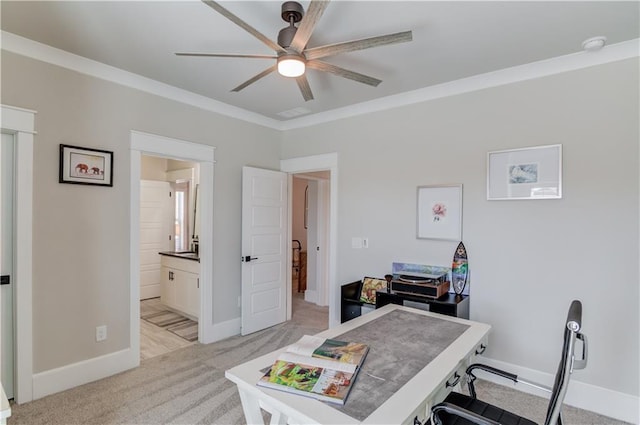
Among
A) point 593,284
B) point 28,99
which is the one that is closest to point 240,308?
point 28,99

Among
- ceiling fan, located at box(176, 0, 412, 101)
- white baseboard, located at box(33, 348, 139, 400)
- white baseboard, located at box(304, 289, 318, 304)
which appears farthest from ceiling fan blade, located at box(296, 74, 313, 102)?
white baseboard, located at box(304, 289, 318, 304)

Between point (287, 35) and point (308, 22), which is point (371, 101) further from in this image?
point (308, 22)

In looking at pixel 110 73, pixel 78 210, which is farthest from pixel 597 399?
pixel 110 73

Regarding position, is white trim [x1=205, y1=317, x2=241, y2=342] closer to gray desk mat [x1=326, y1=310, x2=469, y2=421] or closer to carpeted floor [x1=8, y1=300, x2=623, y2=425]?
carpeted floor [x1=8, y1=300, x2=623, y2=425]

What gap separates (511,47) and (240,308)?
3.63 m

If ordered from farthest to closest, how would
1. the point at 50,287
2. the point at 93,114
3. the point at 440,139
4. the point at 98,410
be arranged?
1. the point at 440,139
2. the point at 93,114
3. the point at 50,287
4. the point at 98,410

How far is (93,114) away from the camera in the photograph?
283cm

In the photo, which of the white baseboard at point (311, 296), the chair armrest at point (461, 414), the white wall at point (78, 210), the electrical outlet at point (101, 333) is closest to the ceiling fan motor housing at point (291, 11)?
the white wall at point (78, 210)

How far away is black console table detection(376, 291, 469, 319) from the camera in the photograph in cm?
281

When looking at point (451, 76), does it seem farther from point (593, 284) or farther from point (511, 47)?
point (593, 284)

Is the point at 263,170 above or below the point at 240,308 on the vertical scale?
above

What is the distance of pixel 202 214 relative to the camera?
12.1 feet

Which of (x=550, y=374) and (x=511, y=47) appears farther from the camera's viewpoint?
(x=550, y=374)

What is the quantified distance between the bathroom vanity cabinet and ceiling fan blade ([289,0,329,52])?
313 cm
